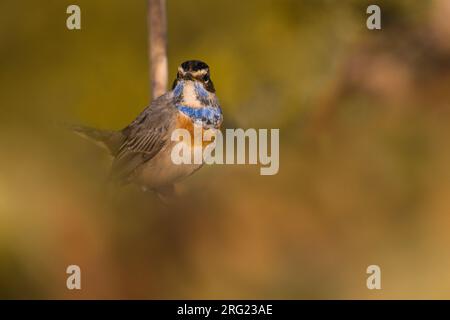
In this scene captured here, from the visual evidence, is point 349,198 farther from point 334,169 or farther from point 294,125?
point 294,125

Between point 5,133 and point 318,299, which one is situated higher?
point 5,133

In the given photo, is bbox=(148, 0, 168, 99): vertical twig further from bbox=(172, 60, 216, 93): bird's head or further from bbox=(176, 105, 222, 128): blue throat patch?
bbox=(176, 105, 222, 128): blue throat patch

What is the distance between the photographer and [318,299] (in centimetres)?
828

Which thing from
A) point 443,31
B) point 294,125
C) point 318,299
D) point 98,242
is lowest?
point 318,299

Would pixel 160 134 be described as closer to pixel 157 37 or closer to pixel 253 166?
pixel 157 37

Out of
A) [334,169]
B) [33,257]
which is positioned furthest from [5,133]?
[334,169]

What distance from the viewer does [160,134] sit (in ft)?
21.6

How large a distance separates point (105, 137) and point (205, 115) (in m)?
0.90

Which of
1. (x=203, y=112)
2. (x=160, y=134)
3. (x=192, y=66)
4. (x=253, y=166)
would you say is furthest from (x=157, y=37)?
(x=253, y=166)

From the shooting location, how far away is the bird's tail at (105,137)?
21.7 feet

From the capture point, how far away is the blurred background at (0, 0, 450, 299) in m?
8.23

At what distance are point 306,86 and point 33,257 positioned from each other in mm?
3225

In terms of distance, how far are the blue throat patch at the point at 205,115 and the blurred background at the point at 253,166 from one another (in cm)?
106

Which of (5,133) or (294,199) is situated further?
(294,199)
